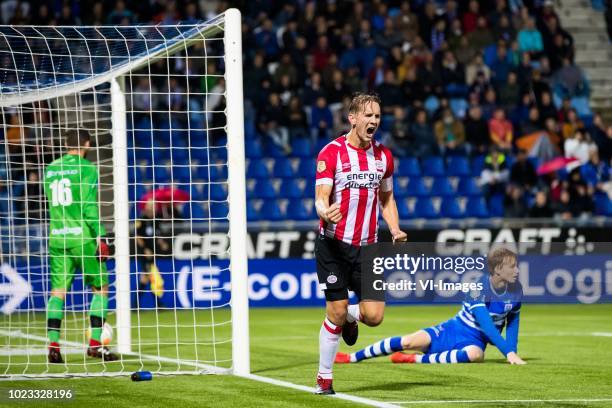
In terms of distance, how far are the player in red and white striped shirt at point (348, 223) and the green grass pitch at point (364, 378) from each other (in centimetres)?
53

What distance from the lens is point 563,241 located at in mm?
21703

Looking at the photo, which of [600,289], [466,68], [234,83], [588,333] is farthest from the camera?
[466,68]

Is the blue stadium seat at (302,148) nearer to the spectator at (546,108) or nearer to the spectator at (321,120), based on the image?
the spectator at (321,120)

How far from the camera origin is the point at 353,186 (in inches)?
344

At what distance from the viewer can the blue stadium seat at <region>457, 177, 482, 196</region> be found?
24.1 metres

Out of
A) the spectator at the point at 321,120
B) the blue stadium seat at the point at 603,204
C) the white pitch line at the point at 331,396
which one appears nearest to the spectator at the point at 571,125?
the blue stadium seat at the point at 603,204

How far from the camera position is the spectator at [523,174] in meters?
23.6

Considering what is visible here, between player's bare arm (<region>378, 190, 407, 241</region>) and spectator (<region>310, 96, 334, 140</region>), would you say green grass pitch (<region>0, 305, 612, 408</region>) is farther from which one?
spectator (<region>310, 96, 334, 140</region>)

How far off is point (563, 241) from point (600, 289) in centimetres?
912

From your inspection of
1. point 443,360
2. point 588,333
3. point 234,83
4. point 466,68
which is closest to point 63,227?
point 234,83

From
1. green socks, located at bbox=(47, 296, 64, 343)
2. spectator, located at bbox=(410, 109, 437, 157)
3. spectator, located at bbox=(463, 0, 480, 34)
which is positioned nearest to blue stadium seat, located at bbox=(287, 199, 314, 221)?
spectator, located at bbox=(410, 109, 437, 157)

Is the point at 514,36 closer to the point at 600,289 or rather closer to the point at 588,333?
the point at 588,333

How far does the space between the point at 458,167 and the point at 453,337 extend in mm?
13403

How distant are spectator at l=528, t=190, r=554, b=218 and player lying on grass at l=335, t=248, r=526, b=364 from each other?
12.1 m
